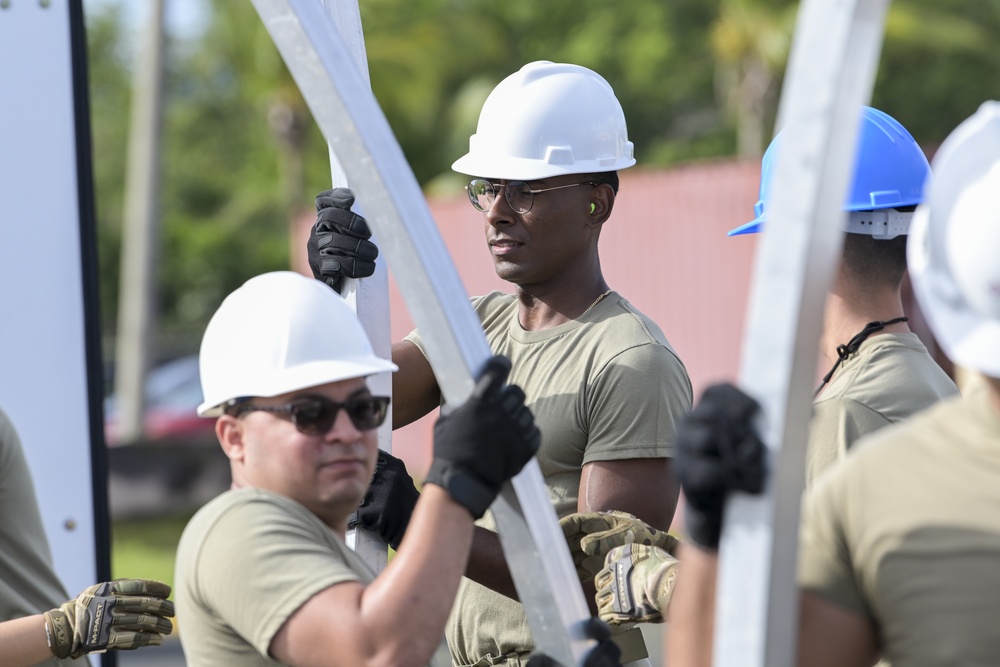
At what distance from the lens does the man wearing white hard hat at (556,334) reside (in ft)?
9.79

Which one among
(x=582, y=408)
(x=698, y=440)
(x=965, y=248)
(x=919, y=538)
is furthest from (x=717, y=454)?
(x=582, y=408)

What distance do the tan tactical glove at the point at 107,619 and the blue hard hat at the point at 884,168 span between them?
1583 mm

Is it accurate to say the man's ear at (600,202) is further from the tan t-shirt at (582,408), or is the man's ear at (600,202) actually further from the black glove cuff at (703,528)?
the black glove cuff at (703,528)

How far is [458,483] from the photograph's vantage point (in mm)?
2031

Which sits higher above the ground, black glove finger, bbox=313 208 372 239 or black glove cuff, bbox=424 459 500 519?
black glove finger, bbox=313 208 372 239

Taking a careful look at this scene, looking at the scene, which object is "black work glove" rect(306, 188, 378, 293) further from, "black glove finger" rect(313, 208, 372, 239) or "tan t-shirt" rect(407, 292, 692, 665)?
"tan t-shirt" rect(407, 292, 692, 665)

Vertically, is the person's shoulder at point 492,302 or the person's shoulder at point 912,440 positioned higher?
the person's shoulder at point 492,302

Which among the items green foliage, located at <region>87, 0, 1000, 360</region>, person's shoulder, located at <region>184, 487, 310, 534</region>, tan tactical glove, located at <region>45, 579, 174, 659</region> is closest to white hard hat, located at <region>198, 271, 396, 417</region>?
person's shoulder, located at <region>184, 487, 310, 534</region>

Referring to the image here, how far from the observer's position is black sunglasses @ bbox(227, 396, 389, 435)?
227 centimetres

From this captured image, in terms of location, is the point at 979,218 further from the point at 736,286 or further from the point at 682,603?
the point at 736,286

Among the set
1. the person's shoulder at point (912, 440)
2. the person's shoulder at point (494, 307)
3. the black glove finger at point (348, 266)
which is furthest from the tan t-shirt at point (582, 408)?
the person's shoulder at point (912, 440)

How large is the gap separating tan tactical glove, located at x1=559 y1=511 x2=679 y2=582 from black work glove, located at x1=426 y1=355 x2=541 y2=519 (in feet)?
1.67

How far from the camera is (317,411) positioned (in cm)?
227

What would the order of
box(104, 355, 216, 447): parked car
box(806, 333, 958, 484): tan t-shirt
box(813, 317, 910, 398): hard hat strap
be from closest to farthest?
box(806, 333, 958, 484): tan t-shirt
box(813, 317, 910, 398): hard hat strap
box(104, 355, 216, 447): parked car
